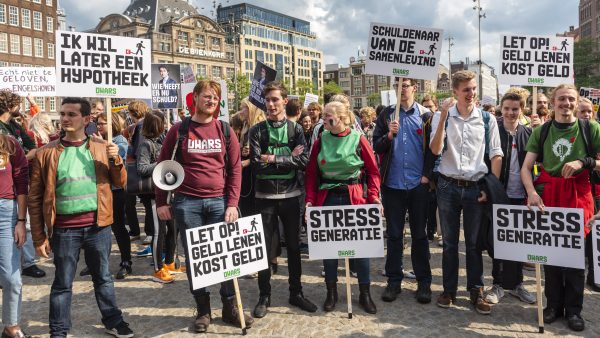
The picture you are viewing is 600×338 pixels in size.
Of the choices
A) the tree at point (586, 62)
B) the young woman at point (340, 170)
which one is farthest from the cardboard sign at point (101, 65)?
the tree at point (586, 62)

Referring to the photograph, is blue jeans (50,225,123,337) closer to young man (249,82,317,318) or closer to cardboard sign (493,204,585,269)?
young man (249,82,317,318)

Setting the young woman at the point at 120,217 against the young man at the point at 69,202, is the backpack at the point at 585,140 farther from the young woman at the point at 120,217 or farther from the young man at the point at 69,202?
the young woman at the point at 120,217

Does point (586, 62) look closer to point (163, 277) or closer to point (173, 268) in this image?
point (173, 268)

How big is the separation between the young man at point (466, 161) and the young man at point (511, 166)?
0.38 meters

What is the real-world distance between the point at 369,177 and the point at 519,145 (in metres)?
1.83

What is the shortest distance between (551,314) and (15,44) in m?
65.7

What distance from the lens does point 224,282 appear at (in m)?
4.79

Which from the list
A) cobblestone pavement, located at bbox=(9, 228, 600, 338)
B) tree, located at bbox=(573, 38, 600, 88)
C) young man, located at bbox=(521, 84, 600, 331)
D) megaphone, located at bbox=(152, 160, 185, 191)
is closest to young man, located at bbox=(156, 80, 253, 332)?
megaphone, located at bbox=(152, 160, 185, 191)

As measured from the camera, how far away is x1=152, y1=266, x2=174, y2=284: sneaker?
6270mm

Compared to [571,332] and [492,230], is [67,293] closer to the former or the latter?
[492,230]

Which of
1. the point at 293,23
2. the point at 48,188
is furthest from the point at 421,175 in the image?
the point at 293,23

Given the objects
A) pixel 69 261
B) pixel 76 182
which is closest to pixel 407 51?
pixel 76 182

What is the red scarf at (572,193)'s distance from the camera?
4535 millimetres

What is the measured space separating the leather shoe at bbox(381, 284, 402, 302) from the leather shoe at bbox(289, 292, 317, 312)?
2.81 feet
